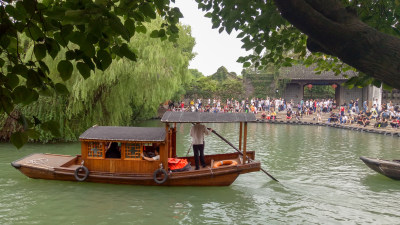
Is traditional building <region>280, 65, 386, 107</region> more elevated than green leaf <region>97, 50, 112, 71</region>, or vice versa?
traditional building <region>280, 65, 386, 107</region>

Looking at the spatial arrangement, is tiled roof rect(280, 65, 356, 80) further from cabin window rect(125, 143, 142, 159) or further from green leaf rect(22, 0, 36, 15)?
green leaf rect(22, 0, 36, 15)

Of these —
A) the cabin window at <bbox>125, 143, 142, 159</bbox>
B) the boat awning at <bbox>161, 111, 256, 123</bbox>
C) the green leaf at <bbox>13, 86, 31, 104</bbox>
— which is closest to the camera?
the green leaf at <bbox>13, 86, 31, 104</bbox>

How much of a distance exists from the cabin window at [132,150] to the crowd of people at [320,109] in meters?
20.8

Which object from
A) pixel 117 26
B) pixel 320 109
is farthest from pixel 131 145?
pixel 320 109

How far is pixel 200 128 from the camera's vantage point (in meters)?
9.67

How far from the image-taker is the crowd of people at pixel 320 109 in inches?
1025

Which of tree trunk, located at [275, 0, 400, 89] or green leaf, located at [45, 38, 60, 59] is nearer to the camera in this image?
green leaf, located at [45, 38, 60, 59]

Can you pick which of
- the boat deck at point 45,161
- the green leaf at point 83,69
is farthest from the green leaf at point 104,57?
the boat deck at point 45,161

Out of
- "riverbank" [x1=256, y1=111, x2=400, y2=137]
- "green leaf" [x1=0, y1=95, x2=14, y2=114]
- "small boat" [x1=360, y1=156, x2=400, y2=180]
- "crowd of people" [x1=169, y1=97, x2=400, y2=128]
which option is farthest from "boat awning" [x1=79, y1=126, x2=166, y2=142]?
"crowd of people" [x1=169, y1=97, x2=400, y2=128]

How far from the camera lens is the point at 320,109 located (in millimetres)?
34469

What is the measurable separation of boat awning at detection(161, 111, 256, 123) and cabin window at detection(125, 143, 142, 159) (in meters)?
1.09

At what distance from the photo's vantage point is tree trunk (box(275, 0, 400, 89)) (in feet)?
7.39

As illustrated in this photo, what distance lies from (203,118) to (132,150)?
7.02 ft

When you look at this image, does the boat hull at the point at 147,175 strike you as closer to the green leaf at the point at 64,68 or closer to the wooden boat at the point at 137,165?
the wooden boat at the point at 137,165
